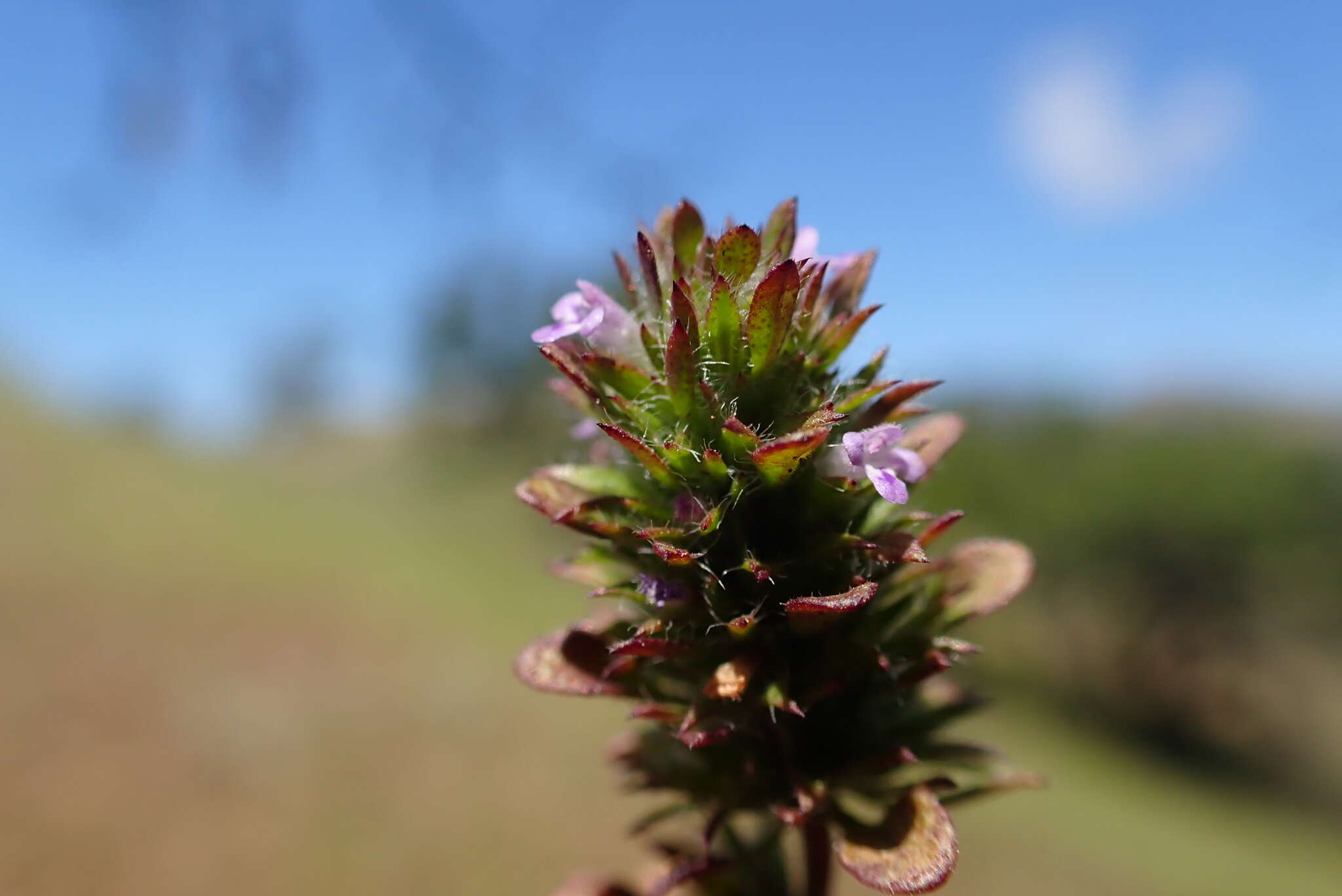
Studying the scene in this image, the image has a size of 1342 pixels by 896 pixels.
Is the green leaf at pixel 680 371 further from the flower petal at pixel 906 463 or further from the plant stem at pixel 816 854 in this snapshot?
the plant stem at pixel 816 854

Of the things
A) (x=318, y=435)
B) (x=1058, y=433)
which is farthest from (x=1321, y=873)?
(x=318, y=435)

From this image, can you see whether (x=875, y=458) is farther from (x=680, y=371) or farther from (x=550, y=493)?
(x=550, y=493)

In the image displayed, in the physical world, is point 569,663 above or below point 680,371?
below

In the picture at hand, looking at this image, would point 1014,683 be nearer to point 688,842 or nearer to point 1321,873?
point 1321,873

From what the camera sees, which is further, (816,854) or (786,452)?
(816,854)

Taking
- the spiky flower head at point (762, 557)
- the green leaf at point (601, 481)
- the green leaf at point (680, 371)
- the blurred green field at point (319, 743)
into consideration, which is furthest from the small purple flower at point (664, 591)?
the blurred green field at point (319, 743)

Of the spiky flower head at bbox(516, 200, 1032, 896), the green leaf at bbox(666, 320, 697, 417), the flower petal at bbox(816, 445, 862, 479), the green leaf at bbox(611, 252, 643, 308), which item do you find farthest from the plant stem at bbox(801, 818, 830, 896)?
the green leaf at bbox(611, 252, 643, 308)

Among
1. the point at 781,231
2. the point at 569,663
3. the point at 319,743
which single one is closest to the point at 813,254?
Answer: the point at 781,231
